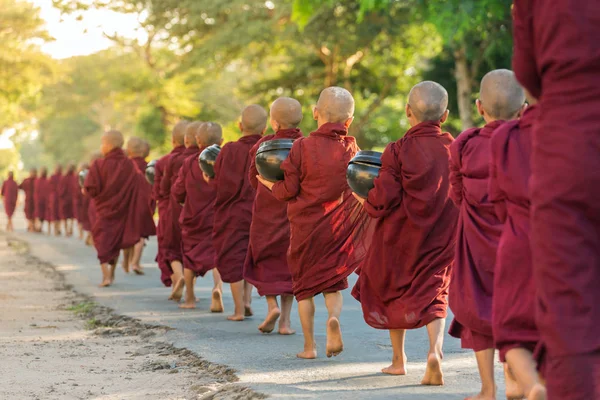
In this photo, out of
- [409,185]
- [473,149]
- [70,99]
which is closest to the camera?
[473,149]

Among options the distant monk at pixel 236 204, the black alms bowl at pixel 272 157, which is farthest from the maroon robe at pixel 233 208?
the black alms bowl at pixel 272 157

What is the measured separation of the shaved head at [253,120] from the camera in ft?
30.9

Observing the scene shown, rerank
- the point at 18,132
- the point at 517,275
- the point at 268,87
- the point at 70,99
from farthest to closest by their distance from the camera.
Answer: the point at 18,132
the point at 70,99
the point at 268,87
the point at 517,275

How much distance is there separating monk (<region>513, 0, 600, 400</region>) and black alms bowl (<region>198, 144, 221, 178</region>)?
20.8 feet

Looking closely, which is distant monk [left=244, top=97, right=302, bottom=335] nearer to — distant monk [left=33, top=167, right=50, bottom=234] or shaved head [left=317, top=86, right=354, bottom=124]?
shaved head [left=317, top=86, right=354, bottom=124]

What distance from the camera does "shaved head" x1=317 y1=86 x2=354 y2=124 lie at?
7348 millimetres

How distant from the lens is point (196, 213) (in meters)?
10.8

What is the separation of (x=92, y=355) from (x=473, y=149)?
3.66 metres

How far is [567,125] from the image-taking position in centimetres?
353

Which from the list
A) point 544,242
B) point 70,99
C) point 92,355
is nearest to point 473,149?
point 544,242

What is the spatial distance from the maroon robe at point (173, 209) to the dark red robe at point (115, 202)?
1.91m

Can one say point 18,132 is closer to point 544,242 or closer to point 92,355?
point 92,355

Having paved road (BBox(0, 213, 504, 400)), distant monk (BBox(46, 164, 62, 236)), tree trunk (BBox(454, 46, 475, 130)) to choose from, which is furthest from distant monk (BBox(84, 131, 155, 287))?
distant monk (BBox(46, 164, 62, 236))

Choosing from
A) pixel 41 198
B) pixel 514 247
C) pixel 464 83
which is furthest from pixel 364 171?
pixel 41 198
